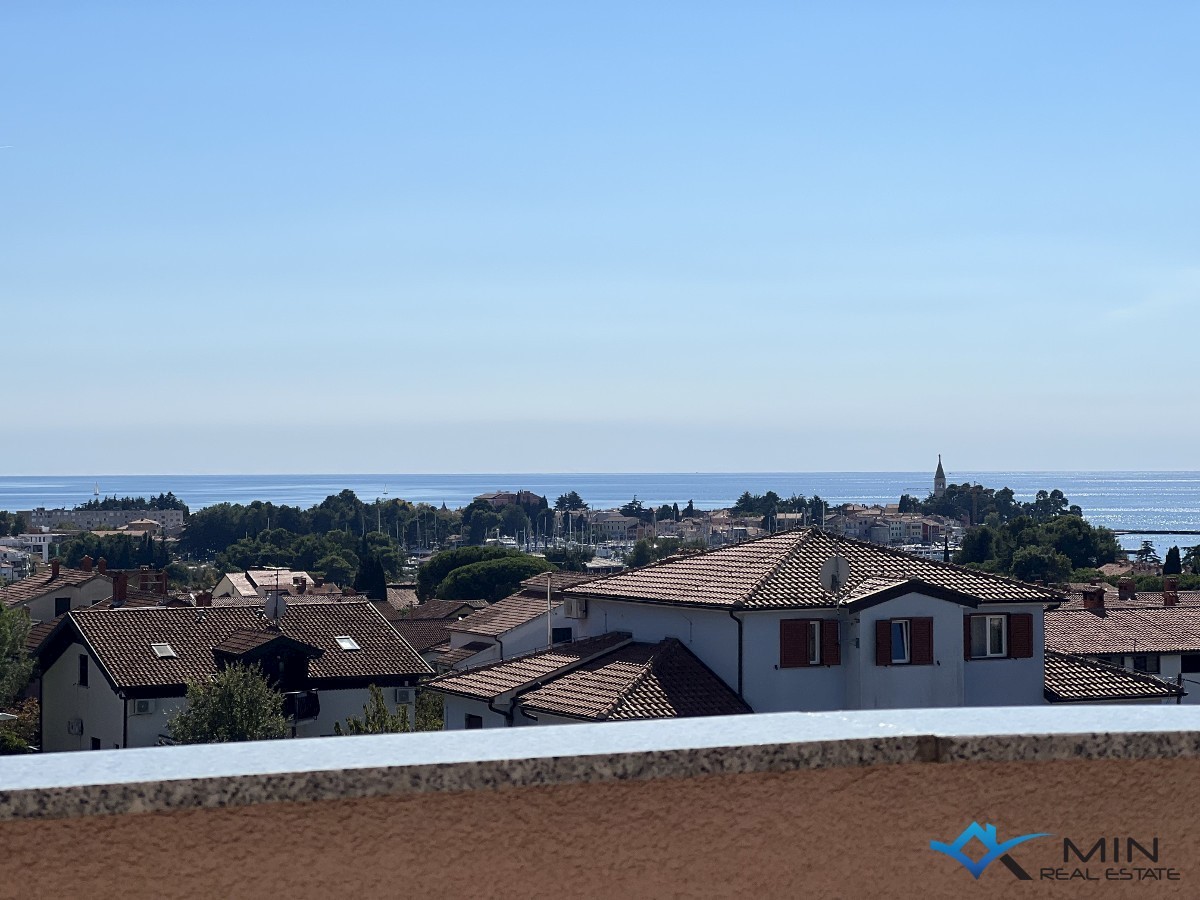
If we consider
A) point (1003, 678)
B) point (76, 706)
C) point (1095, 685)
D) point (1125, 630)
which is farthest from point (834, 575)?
point (1125, 630)

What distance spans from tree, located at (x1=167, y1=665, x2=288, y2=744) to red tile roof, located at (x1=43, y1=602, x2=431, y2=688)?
9.23ft

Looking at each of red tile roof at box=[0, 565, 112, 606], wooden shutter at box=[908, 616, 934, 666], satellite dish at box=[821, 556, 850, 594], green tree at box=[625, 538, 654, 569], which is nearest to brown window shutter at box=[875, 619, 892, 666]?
wooden shutter at box=[908, 616, 934, 666]

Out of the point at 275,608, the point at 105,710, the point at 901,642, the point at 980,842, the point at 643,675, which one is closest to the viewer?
the point at 980,842

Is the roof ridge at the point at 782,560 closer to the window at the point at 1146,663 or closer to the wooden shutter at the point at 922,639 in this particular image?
the wooden shutter at the point at 922,639

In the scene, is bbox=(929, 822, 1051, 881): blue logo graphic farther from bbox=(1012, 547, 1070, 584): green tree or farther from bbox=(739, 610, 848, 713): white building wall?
bbox=(1012, 547, 1070, 584): green tree

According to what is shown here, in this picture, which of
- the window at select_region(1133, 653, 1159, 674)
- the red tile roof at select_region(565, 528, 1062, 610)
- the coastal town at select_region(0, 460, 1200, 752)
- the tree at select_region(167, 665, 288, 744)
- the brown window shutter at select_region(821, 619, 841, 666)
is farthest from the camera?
the window at select_region(1133, 653, 1159, 674)

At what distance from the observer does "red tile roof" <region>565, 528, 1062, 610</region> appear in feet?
79.0

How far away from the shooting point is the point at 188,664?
104 feet

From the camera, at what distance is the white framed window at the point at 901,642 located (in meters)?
23.9

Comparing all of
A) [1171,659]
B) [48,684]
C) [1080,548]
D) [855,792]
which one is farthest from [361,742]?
[1080,548]

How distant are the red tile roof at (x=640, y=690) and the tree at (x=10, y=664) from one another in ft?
61.1

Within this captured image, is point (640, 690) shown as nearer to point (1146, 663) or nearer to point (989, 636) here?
point (989, 636)

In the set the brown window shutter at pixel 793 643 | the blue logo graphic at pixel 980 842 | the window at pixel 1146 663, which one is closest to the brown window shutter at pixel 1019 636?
the brown window shutter at pixel 793 643

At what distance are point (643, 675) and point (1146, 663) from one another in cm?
2116
